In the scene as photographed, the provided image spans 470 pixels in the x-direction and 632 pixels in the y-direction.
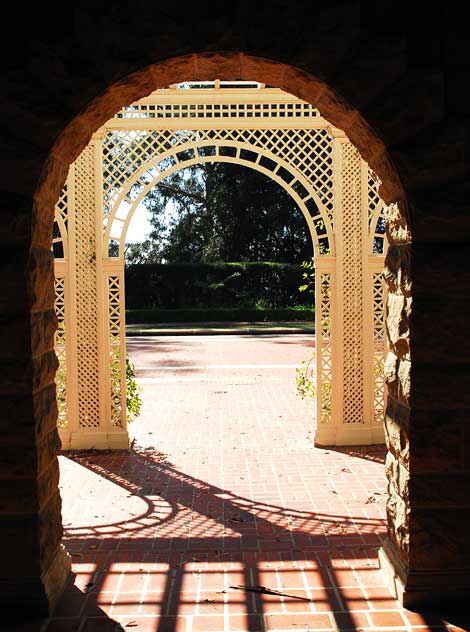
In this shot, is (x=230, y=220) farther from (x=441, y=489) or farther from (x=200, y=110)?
(x=441, y=489)

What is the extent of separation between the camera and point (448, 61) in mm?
2785

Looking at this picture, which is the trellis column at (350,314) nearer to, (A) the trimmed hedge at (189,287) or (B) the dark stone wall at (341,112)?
(B) the dark stone wall at (341,112)

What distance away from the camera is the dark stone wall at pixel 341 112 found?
2705 mm

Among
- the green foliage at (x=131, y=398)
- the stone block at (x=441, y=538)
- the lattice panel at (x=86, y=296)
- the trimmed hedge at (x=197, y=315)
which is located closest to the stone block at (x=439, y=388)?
the stone block at (x=441, y=538)

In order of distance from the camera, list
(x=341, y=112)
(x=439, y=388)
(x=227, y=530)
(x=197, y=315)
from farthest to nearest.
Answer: (x=197, y=315), (x=227, y=530), (x=341, y=112), (x=439, y=388)

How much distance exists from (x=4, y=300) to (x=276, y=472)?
11.5ft

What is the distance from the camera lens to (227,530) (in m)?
4.22

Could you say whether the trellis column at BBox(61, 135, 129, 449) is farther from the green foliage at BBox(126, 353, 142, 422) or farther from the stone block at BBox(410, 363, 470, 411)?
the stone block at BBox(410, 363, 470, 411)

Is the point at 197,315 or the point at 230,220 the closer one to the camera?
the point at 197,315

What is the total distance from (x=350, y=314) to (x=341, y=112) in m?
3.71

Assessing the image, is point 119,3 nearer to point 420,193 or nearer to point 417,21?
point 417,21

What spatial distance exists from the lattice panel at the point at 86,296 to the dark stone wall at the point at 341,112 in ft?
11.3

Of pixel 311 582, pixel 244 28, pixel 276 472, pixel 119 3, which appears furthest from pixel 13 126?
pixel 276 472

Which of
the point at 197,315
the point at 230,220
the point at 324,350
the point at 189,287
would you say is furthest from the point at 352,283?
the point at 230,220
